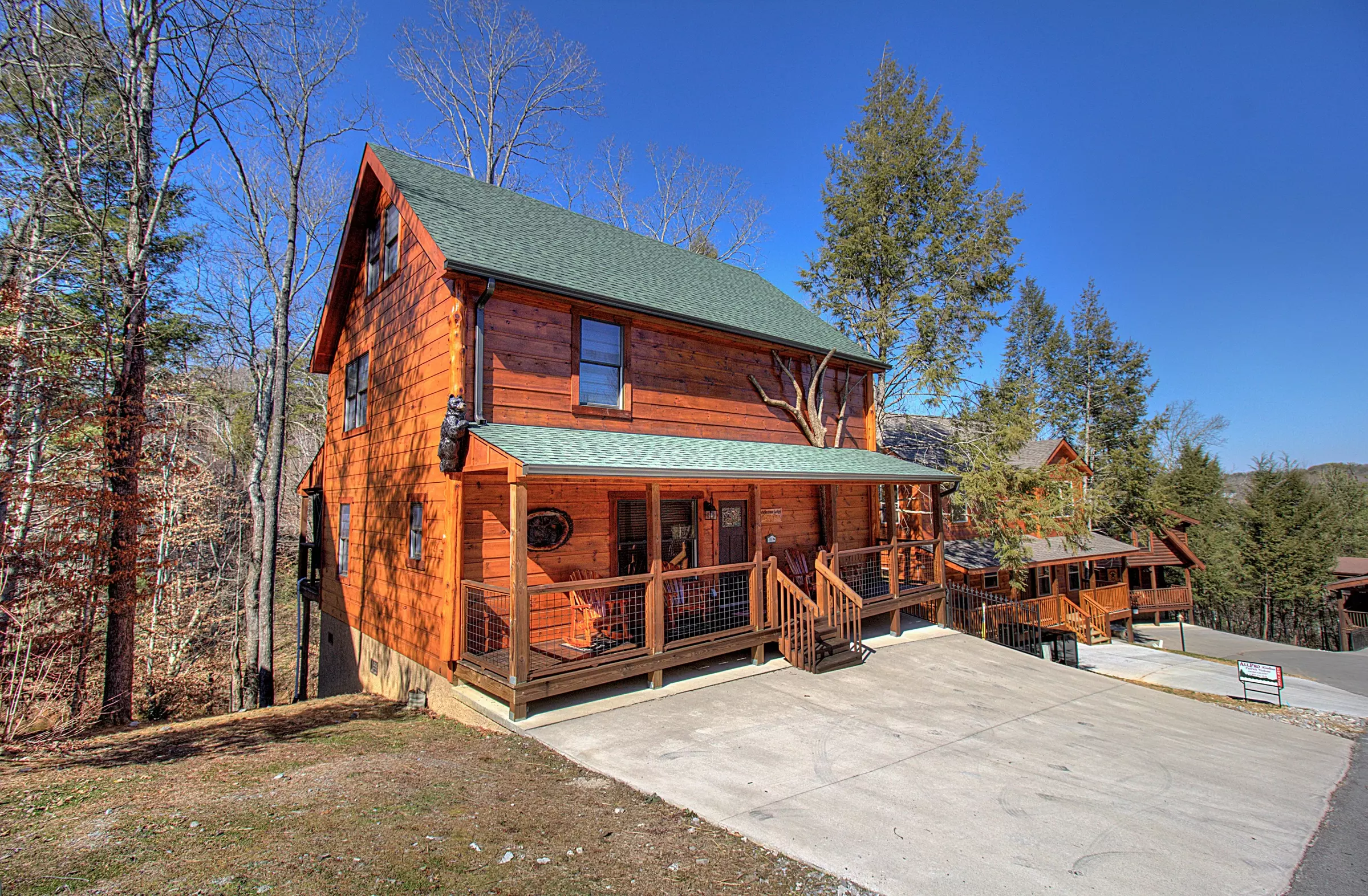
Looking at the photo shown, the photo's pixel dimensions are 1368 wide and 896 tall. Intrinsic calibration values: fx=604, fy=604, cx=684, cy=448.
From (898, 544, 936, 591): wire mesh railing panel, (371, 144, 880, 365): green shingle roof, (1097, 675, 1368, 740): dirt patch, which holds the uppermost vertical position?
(371, 144, 880, 365): green shingle roof

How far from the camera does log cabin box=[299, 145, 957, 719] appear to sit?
7.92m

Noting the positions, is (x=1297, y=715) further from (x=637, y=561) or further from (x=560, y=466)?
(x=560, y=466)

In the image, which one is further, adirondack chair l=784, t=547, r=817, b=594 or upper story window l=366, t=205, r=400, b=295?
adirondack chair l=784, t=547, r=817, b=594

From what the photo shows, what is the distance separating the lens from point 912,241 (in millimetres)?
20953

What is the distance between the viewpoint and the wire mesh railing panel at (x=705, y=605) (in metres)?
8.95

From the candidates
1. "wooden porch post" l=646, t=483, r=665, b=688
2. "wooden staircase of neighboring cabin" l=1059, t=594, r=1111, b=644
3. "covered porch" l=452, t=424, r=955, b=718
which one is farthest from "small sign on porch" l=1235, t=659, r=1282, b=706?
"wooden porch post" l=646, t=483, r=665, b=688

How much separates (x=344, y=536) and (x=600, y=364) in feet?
22.8

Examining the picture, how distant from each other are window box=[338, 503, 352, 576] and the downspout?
19.0 feet

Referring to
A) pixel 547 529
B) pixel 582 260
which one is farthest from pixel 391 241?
pixel 547 529

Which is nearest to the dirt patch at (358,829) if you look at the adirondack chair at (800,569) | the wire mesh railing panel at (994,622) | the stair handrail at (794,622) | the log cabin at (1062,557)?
the stair handrail at (794,622)

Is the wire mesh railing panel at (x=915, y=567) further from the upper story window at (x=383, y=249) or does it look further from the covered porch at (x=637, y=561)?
the upper story window at (x=383, y=249)

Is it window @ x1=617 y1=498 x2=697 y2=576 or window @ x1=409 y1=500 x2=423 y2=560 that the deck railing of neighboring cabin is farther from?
window @ x1=409 y1=500 x2=423 y2=560

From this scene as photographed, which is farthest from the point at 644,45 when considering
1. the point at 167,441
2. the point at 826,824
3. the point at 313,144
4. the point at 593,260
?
the point at 826,824

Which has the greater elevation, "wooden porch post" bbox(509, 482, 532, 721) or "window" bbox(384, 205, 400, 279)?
"window" bbox(384, 205, 400, 279)
